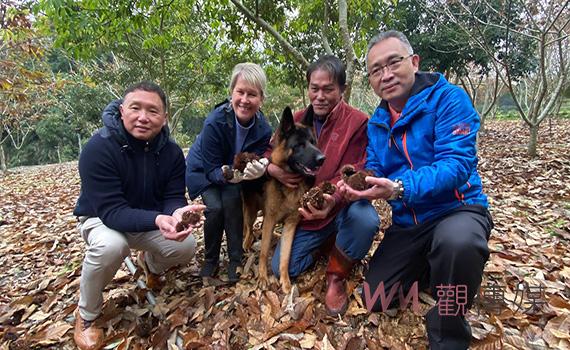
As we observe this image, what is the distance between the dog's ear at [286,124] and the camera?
3.04 m

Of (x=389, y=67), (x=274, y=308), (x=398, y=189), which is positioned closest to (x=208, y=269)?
(x=274, y=308)

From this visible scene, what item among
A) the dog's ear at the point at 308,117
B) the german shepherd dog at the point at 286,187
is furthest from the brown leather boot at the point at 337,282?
the dog's ear at the point at 308,117

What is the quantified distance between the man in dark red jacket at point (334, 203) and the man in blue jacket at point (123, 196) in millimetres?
1047

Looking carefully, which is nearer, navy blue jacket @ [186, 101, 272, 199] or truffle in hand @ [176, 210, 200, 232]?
truffle in hand @ [176, 210, 200, 232]

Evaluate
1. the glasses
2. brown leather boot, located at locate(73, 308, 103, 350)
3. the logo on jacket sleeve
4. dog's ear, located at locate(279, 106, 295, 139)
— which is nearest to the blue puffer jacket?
the logo on jacket sleeve

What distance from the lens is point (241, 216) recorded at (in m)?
3.34

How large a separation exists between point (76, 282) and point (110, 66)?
47.8ft

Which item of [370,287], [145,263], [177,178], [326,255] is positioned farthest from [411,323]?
[145,263]

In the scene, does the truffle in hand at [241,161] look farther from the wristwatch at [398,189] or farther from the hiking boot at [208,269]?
the wristwatch at [398,189]

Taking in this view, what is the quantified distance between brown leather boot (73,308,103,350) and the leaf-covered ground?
8cm

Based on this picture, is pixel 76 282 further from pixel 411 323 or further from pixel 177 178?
pixel 411 323

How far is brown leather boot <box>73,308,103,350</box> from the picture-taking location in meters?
2.56

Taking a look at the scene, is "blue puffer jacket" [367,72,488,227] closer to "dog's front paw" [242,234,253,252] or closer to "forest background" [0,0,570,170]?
"dog's front paw" [242,234,253,252]

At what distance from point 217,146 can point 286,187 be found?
78 cm
